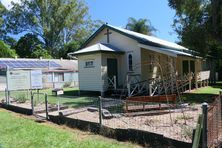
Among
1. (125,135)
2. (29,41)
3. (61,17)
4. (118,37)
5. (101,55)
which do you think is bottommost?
(125,135)

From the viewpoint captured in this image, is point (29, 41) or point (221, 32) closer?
point (221, 32)

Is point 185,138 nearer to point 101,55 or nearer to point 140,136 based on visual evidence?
point 140,136

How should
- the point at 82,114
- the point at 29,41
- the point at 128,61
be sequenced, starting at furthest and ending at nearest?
the point at 29,41 < the point at 128,61 < the point at 82,114

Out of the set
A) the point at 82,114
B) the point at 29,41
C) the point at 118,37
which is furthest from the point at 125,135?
the point at 29,41

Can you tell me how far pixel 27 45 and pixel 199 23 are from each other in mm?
45623

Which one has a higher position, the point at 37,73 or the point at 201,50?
the point at 201,50

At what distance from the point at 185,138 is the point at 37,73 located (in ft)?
44.4

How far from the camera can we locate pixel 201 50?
2039cm

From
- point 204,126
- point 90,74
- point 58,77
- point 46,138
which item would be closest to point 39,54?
point 58,77

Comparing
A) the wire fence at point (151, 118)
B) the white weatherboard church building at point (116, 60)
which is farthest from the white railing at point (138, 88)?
the wire fence at point (151, 118)

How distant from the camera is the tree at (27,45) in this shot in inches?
2329

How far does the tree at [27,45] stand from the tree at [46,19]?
168 centimetres

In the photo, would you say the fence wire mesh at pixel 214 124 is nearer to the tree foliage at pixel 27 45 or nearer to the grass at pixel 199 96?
the grass at pixel 199 96

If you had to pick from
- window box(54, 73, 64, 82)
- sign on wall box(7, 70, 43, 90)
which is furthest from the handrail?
window box(54, 73, 64, 82)
